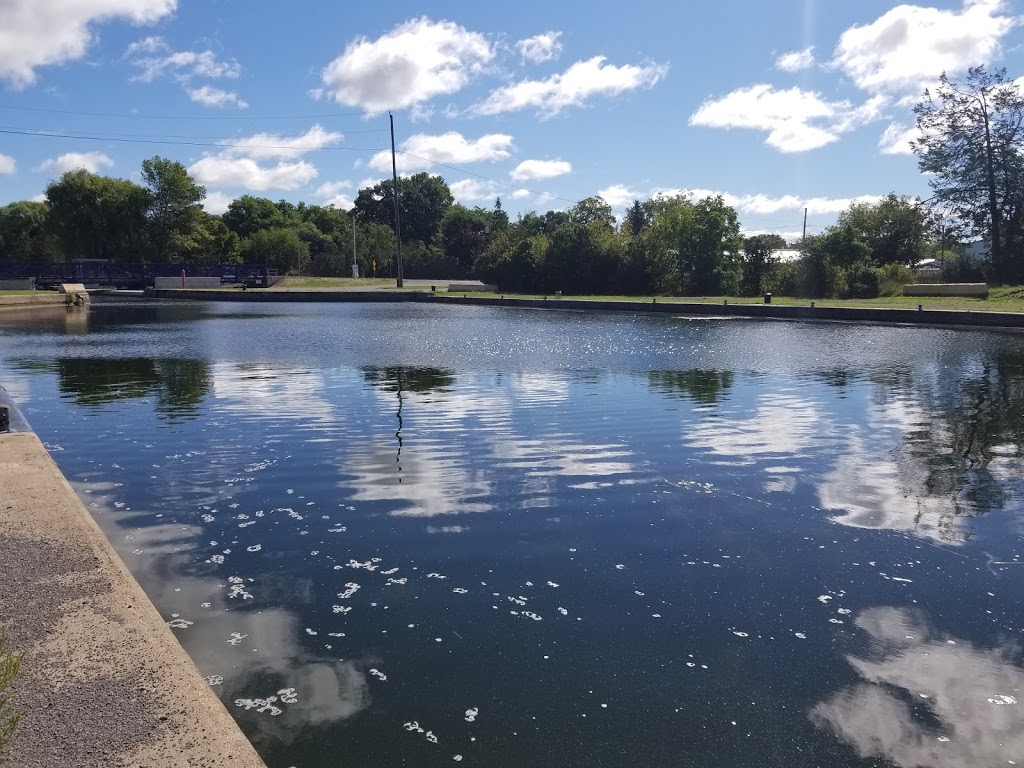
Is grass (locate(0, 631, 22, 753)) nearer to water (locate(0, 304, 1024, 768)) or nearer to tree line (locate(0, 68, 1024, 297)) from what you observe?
water (locate(0, 304, 1024, 768))

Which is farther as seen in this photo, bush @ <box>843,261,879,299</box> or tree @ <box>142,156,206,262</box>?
tree @ <box>142,156,206,262</box>

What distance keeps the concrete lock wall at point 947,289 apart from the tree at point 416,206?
58.4 m

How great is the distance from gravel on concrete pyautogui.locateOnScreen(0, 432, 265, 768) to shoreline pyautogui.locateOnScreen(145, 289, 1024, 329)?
2937 cm

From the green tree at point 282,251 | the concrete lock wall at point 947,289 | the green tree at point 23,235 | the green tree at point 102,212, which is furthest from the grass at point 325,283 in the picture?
the green tree at point 23,235

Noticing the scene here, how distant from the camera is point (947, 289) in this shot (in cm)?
3722

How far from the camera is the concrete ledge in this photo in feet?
9.90

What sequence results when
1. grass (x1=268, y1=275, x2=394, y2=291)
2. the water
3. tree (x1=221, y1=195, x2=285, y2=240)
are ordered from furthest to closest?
tree (x1=221, y1=195, x2=285, y2=240)
grass (x1=268, y1=275, x2=394, y2=291)
the water

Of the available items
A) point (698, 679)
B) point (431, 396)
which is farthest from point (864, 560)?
point (431, 396)

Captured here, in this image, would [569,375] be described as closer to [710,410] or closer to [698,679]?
[710,410]

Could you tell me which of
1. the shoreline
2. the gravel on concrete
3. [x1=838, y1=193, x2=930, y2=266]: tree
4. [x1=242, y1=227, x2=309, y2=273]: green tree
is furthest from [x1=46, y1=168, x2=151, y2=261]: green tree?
the gravel on concrete

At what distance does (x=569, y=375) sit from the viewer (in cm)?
1587

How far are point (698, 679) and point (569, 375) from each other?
1179cm

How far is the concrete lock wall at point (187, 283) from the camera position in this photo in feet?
195

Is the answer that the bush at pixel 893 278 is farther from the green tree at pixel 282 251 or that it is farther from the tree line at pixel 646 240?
the green tree at pixel 282 251
